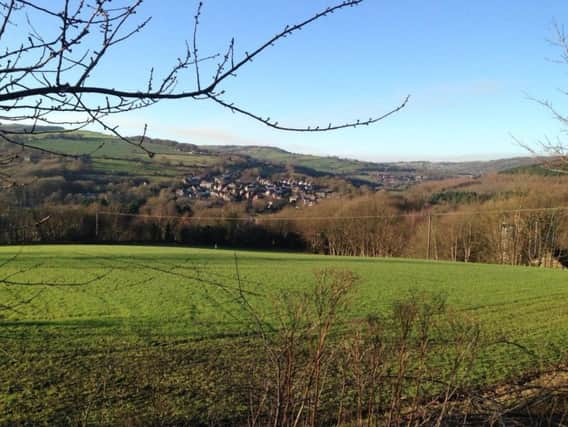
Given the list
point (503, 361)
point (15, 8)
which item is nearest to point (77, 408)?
point (15, 8)

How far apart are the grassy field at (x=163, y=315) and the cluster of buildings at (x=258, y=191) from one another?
Answer: 1295 inches

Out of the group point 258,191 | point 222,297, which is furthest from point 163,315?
point 258,191

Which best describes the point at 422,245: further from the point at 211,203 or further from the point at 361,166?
the point at 361,166

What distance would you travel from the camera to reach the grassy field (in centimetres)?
744

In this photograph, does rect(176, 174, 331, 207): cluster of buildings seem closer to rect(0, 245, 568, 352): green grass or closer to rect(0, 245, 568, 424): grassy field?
rect(0, 245, 568, 352): green grass

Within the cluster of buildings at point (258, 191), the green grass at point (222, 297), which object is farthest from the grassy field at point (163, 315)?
the cluster of buildings at point (258, 191)

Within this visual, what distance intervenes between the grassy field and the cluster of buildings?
32.9 metres

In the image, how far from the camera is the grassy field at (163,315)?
7441mm

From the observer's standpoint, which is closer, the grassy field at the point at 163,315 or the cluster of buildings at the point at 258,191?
the grassy field at the point at 163,315

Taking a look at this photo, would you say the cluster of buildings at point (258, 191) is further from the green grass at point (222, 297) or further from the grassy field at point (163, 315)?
the grassy field at point (163, 315)

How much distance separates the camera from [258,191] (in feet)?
207

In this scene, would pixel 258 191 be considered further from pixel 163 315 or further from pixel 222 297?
pixel 163 315

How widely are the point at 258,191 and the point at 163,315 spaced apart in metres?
49.5

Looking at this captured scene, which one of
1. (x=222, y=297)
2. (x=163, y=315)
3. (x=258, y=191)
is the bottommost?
(x=222, y=297)
